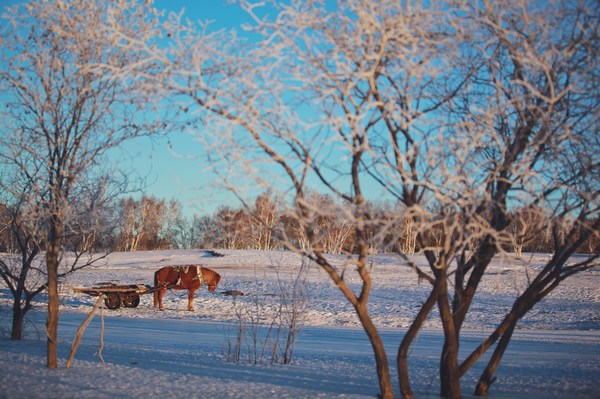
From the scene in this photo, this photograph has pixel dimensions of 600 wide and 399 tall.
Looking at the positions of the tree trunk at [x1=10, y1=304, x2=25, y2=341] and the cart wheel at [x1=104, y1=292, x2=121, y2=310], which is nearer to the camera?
the tree trunk at [x1=10, y1=304, x2=25, y2=341]

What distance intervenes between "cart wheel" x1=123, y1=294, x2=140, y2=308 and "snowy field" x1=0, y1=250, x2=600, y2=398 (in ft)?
0.79

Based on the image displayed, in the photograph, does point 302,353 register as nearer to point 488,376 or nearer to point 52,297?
point 488,376

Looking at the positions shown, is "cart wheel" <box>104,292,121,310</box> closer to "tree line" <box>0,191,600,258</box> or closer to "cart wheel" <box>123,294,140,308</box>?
"cart wheel" <box>123,294,140,308</box>

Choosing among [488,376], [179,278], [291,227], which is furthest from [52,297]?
[179,278]

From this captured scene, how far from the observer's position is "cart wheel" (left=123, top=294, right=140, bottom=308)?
1720 centimetres

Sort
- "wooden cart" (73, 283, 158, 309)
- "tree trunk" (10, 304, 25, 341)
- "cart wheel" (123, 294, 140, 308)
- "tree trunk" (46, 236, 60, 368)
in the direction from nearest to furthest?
"tree trunk" (46, 236, 60, 368) < "tree trunk" (10, 304, 25, 341) < "wooden cart" (73, 283, 158, 309) < "cart wheel" (123, 294, 140, 308)

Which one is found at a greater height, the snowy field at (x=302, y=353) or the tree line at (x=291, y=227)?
the tree line at (x=291, y=227)

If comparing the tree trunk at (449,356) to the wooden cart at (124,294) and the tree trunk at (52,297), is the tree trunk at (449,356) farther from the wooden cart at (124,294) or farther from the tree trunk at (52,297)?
the wooden cart at (124,294)

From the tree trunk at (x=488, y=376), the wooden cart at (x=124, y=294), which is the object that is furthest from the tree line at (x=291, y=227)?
the wooden cart at (x=124, y=294)

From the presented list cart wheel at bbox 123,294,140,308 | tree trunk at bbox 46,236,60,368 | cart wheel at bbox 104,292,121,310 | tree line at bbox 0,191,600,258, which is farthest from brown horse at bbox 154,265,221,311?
tree trunk at bbox 46,236,60,368

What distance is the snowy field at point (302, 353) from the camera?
5715 millimetres

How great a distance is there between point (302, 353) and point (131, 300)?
1020 cm

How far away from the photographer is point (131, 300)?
17328 mm

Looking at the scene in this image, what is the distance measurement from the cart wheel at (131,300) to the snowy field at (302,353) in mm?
241
